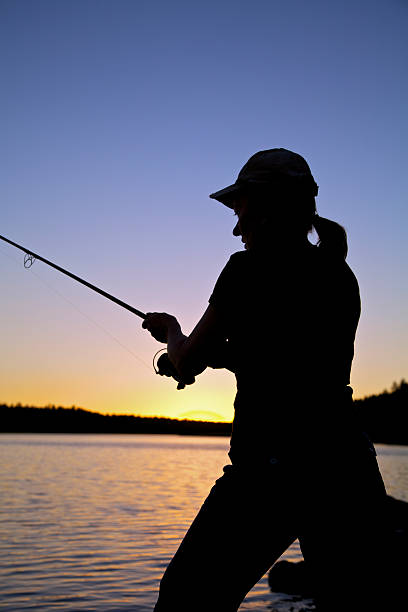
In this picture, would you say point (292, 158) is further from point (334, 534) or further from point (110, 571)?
point (110, 571)

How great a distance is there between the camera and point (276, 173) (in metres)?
2.40

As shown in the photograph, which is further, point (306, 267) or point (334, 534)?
point (306, 267)

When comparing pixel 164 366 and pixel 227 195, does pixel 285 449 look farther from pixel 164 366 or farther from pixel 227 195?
pixel 164 366

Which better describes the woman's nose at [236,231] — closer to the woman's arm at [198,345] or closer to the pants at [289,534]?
the woman's arm at [198,345]

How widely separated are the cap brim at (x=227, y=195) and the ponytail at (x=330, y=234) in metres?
0.33

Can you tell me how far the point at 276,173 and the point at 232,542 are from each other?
4.31ft

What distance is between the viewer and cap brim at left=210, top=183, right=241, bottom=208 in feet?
8.07

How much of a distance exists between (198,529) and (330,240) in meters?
1.18

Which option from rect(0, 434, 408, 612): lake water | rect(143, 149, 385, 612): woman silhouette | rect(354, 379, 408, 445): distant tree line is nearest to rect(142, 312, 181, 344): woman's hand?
rect(143, 149, 385, 612): woman silhouette

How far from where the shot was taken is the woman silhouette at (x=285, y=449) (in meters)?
2.12

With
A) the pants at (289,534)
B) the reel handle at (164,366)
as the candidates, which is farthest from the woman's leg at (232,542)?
the reel handle at (164,366)

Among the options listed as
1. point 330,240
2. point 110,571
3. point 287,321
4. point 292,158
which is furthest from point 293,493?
point 110,571

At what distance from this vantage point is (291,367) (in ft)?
7.16

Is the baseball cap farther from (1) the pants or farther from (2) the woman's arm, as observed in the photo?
(1) the pants
